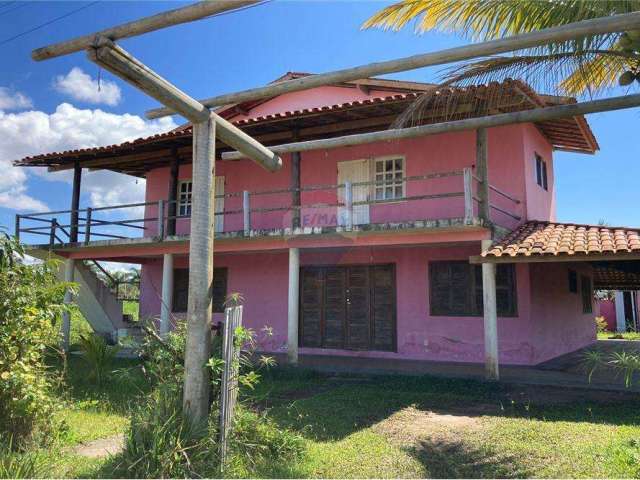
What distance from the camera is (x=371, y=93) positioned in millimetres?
12766

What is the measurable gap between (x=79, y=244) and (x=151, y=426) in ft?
33.8

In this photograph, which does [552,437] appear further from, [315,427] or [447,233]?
[447,233]

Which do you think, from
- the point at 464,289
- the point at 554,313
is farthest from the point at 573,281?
the point at 464,289

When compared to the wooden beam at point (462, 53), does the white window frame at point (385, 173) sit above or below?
above

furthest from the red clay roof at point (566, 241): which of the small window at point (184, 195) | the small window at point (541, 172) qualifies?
the small window at point (184, 195)

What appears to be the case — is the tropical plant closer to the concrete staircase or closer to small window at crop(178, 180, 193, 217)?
the concrete staircase

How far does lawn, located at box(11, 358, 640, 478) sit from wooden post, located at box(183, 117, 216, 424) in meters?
0.82

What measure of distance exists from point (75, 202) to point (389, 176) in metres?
8.36

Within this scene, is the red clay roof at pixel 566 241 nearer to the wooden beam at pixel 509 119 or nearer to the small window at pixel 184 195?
the wooden beam at pixel 509 119

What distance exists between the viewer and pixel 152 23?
3.95 meters

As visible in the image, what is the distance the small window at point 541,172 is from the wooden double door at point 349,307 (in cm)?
413

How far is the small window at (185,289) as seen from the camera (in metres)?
14.0

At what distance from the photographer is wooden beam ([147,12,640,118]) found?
399 cm

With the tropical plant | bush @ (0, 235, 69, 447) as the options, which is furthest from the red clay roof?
the tropical plant
